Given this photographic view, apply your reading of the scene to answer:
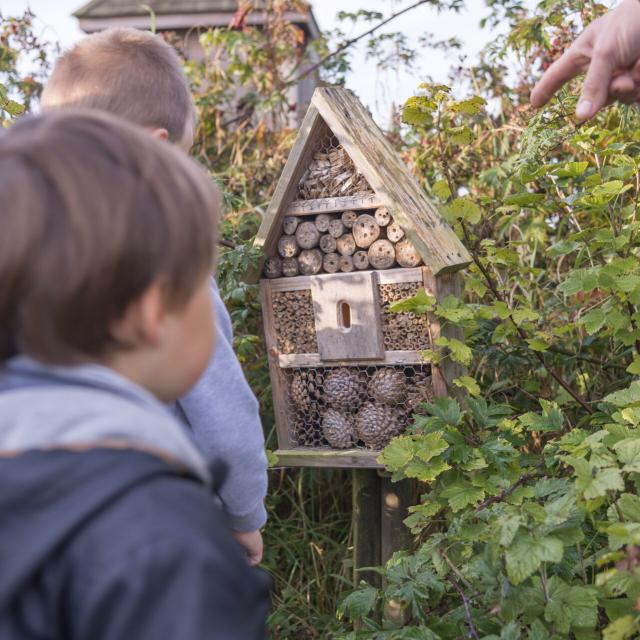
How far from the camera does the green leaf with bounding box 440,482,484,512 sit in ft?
6.57

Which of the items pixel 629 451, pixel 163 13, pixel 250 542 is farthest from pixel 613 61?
pixel 163 13

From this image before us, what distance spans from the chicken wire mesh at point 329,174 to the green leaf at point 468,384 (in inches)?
25.3

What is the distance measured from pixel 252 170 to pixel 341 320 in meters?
1.62

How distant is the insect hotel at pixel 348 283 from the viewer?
2.53m

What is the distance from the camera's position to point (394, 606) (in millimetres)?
2586

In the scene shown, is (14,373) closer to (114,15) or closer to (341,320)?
(341,320)

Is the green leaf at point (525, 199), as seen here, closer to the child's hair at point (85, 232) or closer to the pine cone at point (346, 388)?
the pine cone at point (346, 388)

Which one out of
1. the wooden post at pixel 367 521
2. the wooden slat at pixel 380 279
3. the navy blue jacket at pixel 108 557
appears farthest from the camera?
the wooden post at pixel 367 521

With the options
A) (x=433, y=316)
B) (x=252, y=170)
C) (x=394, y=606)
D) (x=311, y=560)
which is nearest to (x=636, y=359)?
(x=433, y=316)

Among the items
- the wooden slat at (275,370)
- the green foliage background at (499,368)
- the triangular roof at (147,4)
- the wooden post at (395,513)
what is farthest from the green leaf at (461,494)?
the triangular roof at (147,4)

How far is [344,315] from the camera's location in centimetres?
272

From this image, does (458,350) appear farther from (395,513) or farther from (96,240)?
(96,240)

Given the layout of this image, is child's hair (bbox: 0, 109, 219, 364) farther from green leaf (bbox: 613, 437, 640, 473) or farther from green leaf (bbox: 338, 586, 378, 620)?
green leaf (bbox: 338, 586, 378, 620)

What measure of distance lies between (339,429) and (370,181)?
2.58 ft
